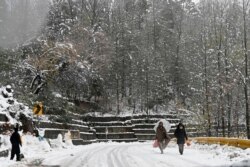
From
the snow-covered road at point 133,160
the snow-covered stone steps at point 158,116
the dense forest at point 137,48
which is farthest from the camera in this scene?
the snow-covered stone steps at point 158,116

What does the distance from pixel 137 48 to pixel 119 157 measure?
44107 millimetres

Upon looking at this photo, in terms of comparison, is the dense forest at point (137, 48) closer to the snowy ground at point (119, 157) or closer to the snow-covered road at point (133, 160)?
the snowy ground at point (119, 157)

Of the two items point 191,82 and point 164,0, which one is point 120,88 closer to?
point 191,82

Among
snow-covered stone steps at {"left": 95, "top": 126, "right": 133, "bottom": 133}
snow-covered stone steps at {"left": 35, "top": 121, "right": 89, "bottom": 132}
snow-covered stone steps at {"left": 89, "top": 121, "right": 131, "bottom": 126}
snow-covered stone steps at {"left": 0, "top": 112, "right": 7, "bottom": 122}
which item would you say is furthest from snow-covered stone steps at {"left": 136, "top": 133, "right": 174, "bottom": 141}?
snow-covered stone steps at {"left": 0, "top": 112, "right": 7, "bottom": 122}

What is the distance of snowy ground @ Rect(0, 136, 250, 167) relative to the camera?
643 inches

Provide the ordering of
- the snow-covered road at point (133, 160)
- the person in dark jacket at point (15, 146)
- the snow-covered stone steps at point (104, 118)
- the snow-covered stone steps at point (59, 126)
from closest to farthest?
the snow-covered road at point (133, 160) → the person in dark jacket at point (15, 146) → the snow-covered stone steps at point (59, 126) → the snow-covered stone steps at point (104, 118)

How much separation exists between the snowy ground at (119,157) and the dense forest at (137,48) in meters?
16.3

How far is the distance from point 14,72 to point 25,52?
334 inches

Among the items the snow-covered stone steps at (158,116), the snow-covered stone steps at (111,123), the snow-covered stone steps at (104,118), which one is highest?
the snow-covered stone steps at (158,116)

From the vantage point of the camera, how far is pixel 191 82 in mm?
64562

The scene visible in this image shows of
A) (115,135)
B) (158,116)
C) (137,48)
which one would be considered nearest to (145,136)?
(115,135)

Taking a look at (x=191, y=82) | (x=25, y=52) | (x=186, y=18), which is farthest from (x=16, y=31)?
(x=186, y=18)

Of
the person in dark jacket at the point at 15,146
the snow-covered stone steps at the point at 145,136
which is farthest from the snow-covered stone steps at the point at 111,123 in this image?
the person in dark jacket at the point at 15,146

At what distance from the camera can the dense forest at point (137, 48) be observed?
1773 inches
